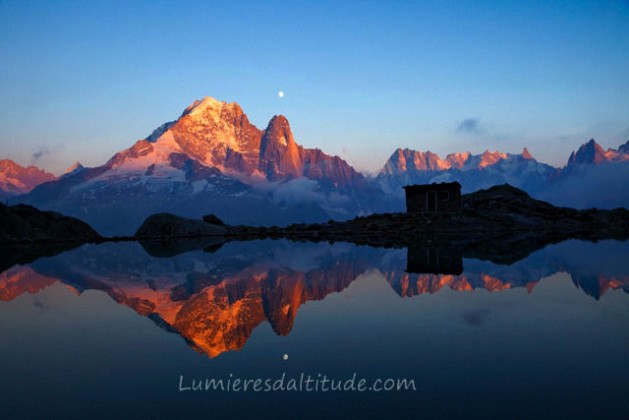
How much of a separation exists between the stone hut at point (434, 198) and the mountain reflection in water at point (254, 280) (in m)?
33.0

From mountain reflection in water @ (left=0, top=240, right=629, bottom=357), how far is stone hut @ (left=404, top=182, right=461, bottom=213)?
108 feet

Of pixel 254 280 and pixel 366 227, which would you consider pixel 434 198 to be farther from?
pixel 254 280

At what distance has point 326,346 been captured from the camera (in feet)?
30.0

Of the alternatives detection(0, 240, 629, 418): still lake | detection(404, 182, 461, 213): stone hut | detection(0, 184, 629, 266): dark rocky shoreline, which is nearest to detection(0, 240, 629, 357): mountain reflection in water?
Result: detection(0, 240, 629, 418): still lake

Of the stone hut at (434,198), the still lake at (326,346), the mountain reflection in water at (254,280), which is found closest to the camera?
the still lake at (326,346)

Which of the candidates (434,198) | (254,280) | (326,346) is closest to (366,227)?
(434,198)

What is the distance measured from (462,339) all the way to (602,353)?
2.35 m

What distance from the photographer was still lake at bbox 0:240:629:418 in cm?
645

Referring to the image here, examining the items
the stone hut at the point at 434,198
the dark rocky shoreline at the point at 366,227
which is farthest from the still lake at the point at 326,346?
the stone hut at the point at 434,198

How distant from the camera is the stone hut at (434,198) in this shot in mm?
61625

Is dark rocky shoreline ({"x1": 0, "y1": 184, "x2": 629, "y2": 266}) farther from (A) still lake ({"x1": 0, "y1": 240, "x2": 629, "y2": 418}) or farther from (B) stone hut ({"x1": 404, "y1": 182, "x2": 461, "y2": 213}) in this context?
(A) still lake ({"x1": 0, "y1": 240, "x2": 629, "y2": 418})

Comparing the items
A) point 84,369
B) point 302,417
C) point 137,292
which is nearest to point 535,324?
point 302,417

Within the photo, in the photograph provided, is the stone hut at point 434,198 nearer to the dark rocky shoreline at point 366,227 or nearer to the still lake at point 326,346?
the dark rocky shoreline at point 366,227

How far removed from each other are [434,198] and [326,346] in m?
56.2
